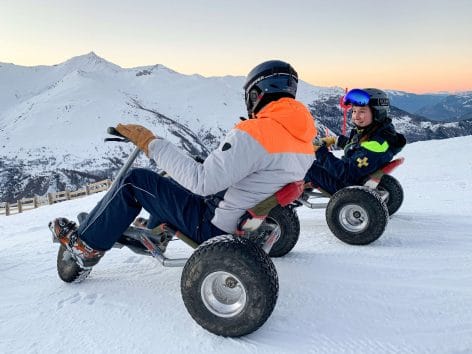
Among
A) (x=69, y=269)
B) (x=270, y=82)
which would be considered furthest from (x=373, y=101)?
(x=69, y=269)

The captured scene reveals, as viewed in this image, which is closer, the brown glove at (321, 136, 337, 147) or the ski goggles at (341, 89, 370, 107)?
the ski goggles at (341, 89, 370, 107)

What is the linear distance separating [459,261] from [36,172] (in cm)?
6741

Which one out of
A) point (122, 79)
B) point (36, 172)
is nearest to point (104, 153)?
point (36, 172)

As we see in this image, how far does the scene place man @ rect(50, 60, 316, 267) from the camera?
2.60m

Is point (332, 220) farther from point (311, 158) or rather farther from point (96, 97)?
point (96, 97)

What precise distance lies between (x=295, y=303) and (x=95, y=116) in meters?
90.1

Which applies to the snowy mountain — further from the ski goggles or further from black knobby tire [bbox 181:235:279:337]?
black knobby tire [bbox 181:235:279:337]

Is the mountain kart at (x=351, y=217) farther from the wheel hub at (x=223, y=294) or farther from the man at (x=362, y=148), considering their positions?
the wheel hub at (x=223, y=294)

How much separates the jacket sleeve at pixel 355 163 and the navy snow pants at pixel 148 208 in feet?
8.13

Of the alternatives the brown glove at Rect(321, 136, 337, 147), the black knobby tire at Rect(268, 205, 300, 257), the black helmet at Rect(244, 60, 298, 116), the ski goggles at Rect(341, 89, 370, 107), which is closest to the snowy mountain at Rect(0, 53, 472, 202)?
the brown glove at Rect(321, 136, 337, 147)

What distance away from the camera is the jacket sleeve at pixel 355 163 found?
16.1 feet

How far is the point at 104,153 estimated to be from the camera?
70188mm

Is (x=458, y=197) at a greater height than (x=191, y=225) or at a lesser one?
lesser

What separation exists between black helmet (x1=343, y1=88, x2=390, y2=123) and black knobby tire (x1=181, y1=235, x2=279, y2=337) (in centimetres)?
323
